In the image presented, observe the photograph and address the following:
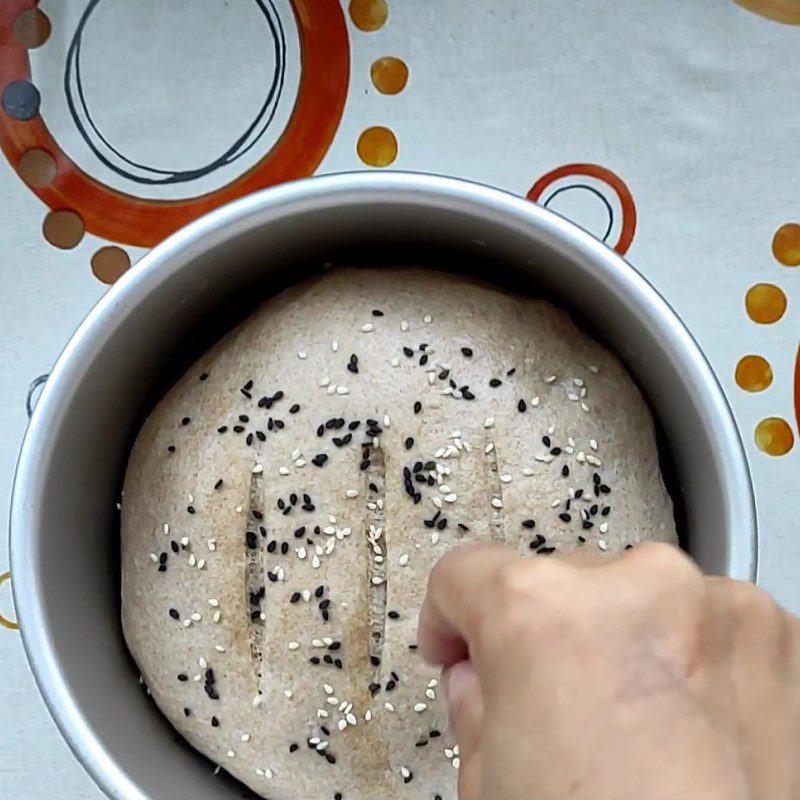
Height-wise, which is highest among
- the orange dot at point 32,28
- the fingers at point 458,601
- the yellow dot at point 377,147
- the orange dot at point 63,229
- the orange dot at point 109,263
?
the orange dot at point 32,28

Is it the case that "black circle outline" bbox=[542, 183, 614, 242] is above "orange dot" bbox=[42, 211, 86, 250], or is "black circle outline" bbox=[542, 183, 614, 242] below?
above

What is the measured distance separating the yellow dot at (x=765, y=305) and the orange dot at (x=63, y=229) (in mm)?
648

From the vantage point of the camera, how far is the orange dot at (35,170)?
39.3 inches

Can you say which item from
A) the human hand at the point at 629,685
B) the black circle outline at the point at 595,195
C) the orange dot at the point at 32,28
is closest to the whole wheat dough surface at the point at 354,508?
the black circle outline at the point at 595,195

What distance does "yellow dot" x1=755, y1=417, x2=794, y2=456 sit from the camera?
0.98 meters

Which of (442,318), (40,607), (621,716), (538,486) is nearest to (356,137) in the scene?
(442,318)

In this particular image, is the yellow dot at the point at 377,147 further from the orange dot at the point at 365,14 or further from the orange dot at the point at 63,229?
the orange dot at the point at 63,229

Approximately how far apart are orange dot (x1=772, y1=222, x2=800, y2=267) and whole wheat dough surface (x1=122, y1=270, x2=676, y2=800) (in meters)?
0.25

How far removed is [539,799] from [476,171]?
2.28 ft

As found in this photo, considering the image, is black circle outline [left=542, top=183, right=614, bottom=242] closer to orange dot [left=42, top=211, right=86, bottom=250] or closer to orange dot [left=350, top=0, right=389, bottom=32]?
orange dot [left=350, top=0, right=389, bottom=32]

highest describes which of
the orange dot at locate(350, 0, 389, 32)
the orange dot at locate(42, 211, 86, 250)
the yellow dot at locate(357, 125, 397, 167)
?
the orange dot at locate(350, 0, 389, 32)

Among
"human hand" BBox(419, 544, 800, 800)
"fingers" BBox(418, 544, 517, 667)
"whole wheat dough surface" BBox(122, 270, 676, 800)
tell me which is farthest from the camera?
"whole wheat dough surface" BBox(122, 270, 676, 800)

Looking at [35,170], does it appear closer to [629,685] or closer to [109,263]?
[109,263]

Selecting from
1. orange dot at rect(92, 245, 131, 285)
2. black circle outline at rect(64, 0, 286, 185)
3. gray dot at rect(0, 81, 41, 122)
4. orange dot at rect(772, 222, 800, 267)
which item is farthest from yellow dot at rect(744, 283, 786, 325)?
gray dot at rect(0, 81, 41, 122)
